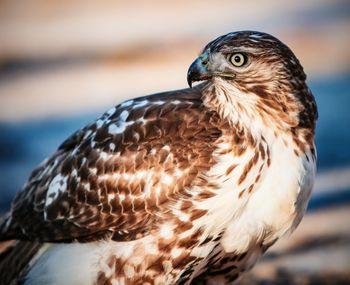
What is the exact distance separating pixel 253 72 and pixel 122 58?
473 centimetres

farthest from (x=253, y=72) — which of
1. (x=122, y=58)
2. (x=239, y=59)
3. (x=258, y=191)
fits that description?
(x=122, y=58)

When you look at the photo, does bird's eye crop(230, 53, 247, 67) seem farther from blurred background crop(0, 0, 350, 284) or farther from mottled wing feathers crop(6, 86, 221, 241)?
blurred background crop(0, 0, 350, 284)

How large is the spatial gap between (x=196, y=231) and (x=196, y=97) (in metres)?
0.75

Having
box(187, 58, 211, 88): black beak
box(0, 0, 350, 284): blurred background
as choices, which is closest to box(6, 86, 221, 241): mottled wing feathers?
box(187, 58, 211, 88): black beak

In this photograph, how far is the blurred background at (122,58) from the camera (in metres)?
7.79

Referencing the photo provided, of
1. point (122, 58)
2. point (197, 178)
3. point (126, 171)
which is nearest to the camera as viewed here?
point (197, 178)

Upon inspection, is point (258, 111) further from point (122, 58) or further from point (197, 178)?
point (122, 58)

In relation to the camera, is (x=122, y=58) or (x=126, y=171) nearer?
(x=126, y=171)

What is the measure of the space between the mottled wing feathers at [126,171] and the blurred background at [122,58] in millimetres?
2449

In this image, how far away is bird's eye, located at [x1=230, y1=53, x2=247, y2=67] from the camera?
171 inches

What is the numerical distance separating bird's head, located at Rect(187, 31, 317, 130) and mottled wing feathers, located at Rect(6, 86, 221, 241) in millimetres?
204

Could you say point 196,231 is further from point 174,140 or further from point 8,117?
point 8,117

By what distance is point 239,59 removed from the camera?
4363mm

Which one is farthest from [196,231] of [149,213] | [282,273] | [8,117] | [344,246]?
[8,117]
